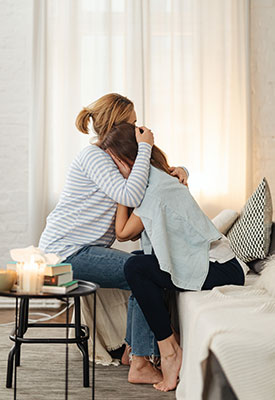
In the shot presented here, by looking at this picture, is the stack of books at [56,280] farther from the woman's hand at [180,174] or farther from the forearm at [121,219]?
the woman's hand at [180,174]

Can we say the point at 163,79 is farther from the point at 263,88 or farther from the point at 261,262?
the point at 261,262

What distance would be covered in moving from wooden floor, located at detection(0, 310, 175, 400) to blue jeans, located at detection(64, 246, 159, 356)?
0.17m

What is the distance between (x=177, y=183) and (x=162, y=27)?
2.10 m

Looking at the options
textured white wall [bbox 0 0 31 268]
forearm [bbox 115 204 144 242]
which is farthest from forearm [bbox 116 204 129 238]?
textured white wall [bbox 0 0 31 268]

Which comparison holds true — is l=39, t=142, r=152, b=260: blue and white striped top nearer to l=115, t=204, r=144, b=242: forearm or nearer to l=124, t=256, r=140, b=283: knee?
l=115, t=204, r=144, b=242: forearm

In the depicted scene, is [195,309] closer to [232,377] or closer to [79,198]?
[232,377]

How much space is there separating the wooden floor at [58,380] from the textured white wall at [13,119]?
1.34 m

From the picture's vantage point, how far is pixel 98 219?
2.48m

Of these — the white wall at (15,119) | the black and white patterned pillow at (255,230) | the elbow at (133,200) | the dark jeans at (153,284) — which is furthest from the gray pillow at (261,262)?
the white wall at (15,119)

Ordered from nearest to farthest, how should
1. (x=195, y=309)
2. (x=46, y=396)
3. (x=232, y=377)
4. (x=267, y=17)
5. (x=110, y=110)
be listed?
(x=232, y=377) → (x=195, y=309) → (x=46, y=396) → (x=110, y=110) → (x=267, y=17)

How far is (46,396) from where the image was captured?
2188 mm

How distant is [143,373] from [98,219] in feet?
2.28

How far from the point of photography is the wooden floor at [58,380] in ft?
7.21

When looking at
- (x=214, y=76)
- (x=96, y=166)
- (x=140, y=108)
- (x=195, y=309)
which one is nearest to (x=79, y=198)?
(x=96, y=166)
